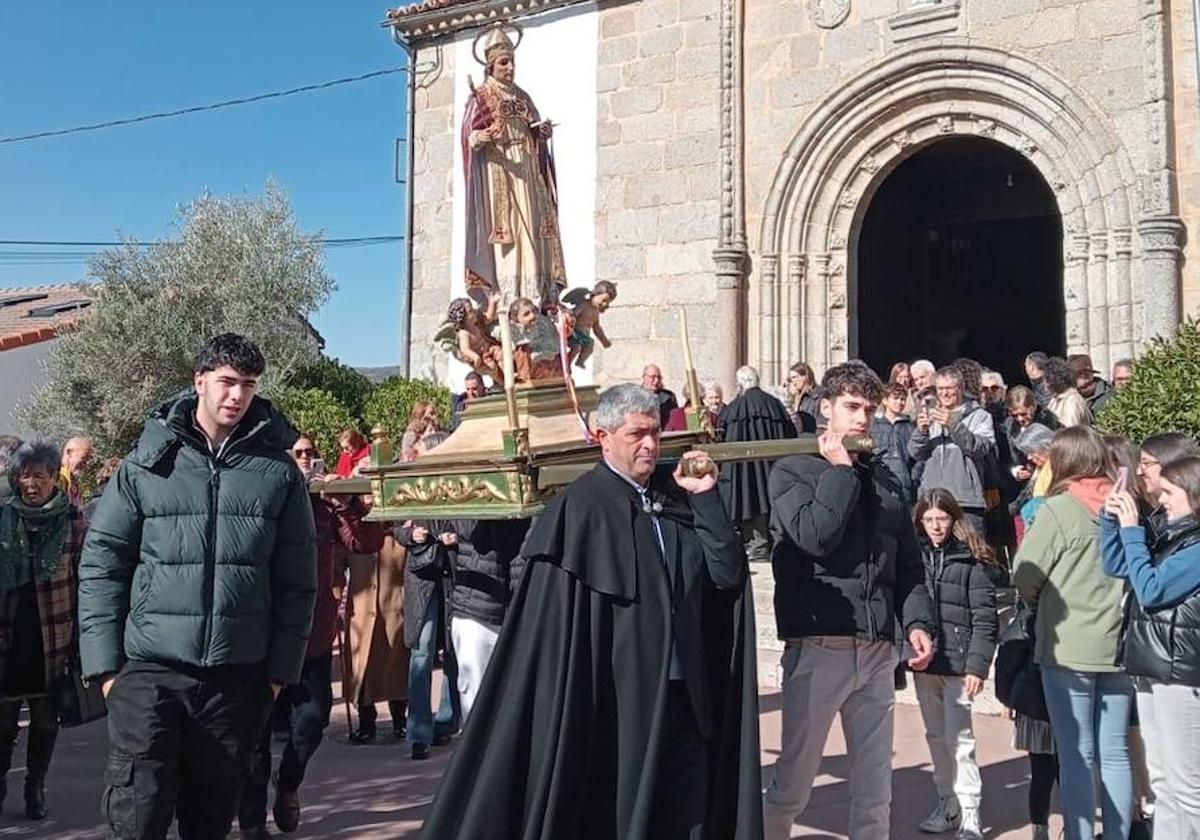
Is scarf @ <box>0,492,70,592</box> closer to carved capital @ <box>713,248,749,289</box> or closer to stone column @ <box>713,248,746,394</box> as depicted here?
stone column @ <box>713,248,746,394</box>

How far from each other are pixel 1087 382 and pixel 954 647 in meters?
5.23

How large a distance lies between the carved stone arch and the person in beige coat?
620cm

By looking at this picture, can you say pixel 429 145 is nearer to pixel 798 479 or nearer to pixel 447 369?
pixel 447 369

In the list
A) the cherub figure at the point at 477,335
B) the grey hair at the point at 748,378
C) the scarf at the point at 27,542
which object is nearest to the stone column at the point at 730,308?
the grey hair at the point at 748,378

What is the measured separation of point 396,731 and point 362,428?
7.06 metres

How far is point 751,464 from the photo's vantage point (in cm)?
775

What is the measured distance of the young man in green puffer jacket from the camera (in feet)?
11.9

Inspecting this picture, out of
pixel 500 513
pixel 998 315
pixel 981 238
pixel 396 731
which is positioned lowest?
pixel 396 731

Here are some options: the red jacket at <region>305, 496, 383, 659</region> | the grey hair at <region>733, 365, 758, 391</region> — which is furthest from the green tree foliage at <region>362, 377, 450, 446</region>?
the red jacket at <region>305, 496, 383, 659</region>

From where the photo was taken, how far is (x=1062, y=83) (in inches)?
421

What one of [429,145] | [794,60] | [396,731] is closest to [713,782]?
[396,731]

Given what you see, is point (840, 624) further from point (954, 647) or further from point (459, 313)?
point (459, 313)

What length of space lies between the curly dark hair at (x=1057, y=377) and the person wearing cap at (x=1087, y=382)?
0.24 m

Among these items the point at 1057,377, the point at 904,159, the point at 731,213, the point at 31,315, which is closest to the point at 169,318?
the point at 731,213
